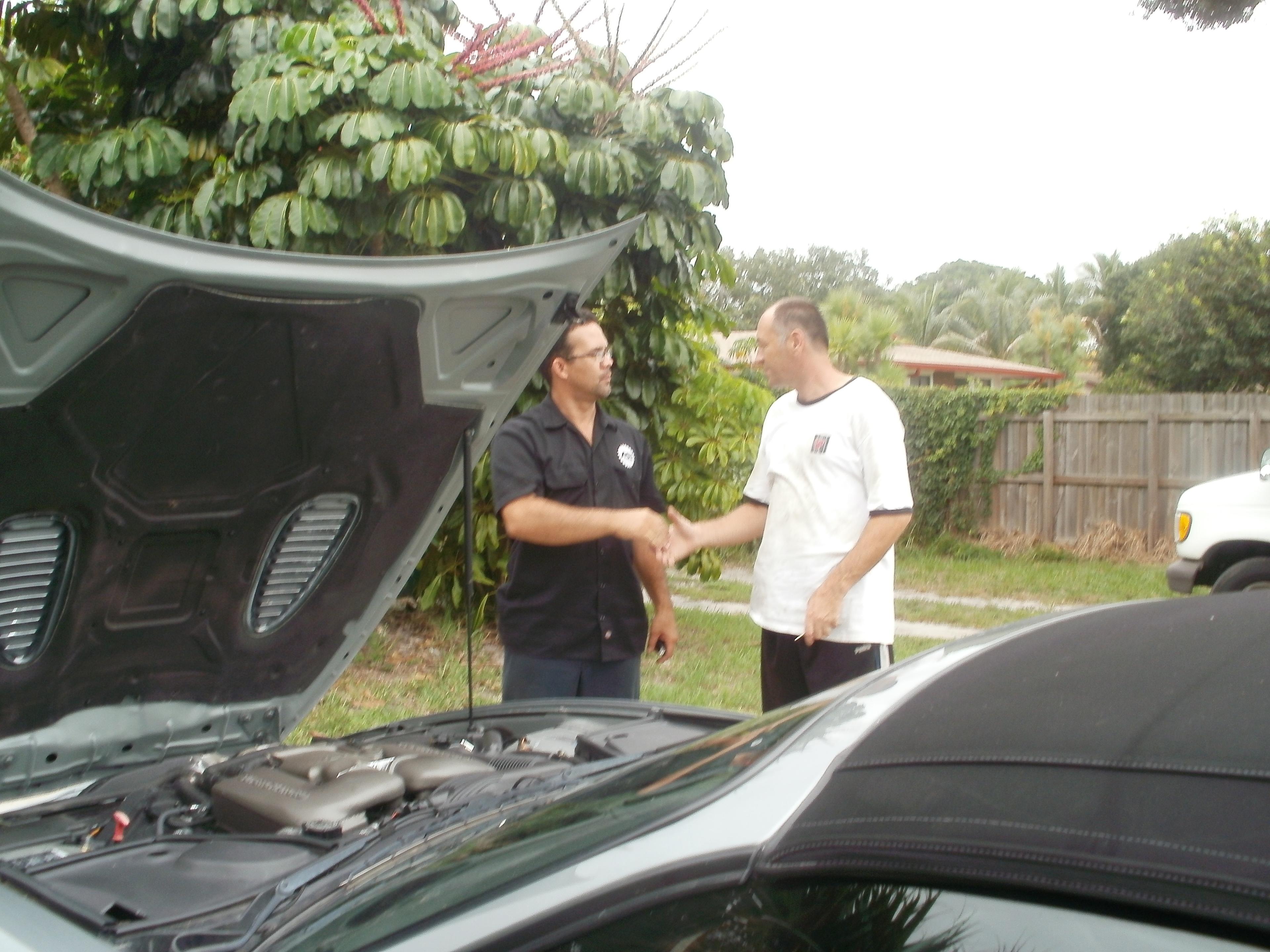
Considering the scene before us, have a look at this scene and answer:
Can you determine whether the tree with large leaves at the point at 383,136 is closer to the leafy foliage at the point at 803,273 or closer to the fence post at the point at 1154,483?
the fence post at the point at 1154,483

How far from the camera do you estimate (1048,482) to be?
13391 millimetres

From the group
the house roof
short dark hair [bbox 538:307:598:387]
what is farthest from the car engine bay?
the house roof

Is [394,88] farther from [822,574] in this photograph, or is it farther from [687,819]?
[687,819]

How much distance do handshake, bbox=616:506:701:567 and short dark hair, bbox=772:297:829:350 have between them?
66cm

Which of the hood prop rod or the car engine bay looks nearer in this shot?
the car engine bay

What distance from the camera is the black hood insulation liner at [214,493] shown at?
7.07 ft

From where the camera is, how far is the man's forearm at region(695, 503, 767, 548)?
3.79 m

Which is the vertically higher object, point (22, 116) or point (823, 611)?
point (22, 116)

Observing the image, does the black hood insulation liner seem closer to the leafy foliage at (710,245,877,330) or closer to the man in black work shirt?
the man in black work shirt

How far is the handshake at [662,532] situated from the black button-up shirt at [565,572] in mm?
130

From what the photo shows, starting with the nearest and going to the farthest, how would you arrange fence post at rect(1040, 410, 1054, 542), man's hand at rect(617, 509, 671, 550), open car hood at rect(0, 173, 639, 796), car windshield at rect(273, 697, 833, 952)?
1. car windshield at rect(273, 697, 833, 952)
2. open car hood at rect(0, 173, 639, 796)
3. man's hand at rect(617, 509, 671, 550)
4. fence post at rect(1040, 410, 1054, 542)

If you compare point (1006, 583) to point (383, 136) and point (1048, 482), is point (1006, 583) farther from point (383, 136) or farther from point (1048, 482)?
point (383, 136)

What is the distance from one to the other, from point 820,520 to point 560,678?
0.92m

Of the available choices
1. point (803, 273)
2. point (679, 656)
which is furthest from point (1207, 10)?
point (803, 273)
